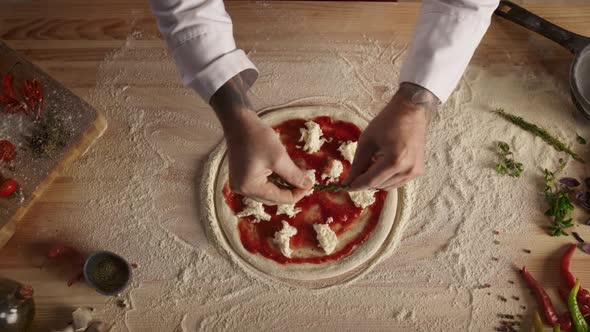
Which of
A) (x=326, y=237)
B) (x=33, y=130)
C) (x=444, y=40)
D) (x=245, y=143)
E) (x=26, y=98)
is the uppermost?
(x=444, y=40)

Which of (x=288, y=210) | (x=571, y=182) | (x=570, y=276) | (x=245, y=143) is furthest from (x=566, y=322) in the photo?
(x=245, y=143)

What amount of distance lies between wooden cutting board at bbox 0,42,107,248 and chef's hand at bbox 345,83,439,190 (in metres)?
1.31

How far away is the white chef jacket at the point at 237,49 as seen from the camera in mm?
1544

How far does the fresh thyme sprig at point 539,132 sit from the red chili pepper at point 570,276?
439 millimetres

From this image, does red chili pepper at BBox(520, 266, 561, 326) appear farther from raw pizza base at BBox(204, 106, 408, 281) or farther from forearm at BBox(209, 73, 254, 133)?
forearm at BBox(209, 73, 254, 133)

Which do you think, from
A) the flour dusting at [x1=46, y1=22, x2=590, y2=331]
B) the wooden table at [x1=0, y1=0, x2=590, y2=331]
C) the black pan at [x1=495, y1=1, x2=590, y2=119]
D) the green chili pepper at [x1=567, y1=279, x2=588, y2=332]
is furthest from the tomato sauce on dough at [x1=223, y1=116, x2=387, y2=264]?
the black pan at [x1=495, y1=1, x2=590, y2=119]

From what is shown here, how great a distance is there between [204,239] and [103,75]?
0.97 meters

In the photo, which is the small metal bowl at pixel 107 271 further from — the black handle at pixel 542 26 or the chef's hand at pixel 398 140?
the black handle at pixel 542 26

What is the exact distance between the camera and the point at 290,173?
165 centimetres

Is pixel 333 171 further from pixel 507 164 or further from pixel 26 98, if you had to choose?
pixel 26 98

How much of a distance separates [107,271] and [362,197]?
1.14 metres

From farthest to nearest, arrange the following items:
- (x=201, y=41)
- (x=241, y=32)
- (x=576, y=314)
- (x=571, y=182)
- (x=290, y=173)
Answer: (x=241, y=32) → (x=571, y=182) → (x=576, y=314) → (x=290, y=173) → (x=201, y=41)

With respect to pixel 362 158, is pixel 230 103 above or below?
above

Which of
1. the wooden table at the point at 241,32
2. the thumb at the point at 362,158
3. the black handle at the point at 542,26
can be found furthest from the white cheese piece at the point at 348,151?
the black handle at the point at 542,26
